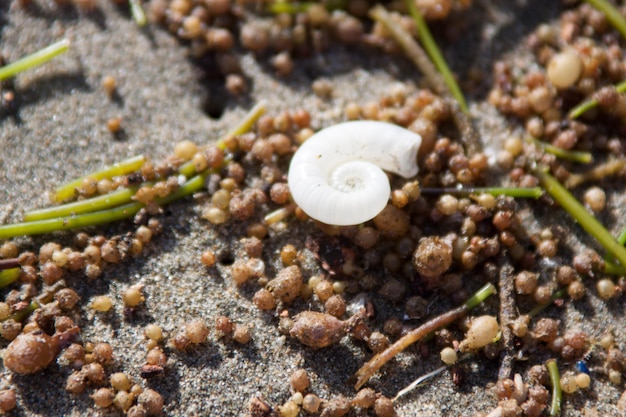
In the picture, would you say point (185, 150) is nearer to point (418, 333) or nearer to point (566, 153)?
point (418, 333)

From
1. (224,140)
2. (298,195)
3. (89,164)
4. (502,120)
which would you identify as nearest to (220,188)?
(224,140)

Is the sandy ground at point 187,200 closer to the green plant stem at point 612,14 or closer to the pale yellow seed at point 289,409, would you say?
the pale yellow seed at point 289,409

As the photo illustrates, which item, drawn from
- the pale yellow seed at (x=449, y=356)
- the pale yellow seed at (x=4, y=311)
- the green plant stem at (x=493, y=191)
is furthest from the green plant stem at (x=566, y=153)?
the pale yellow seed at (x=4, y=311)

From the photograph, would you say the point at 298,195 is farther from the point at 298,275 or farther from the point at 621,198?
the point at 621,198

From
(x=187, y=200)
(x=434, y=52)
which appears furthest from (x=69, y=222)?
(x=434, y=52)

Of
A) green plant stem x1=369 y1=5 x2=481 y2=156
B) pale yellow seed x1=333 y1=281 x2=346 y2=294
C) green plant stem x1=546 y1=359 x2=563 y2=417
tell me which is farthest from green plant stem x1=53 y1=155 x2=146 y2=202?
green plant stem x1=546 y1=359 x2=563 y2=417
